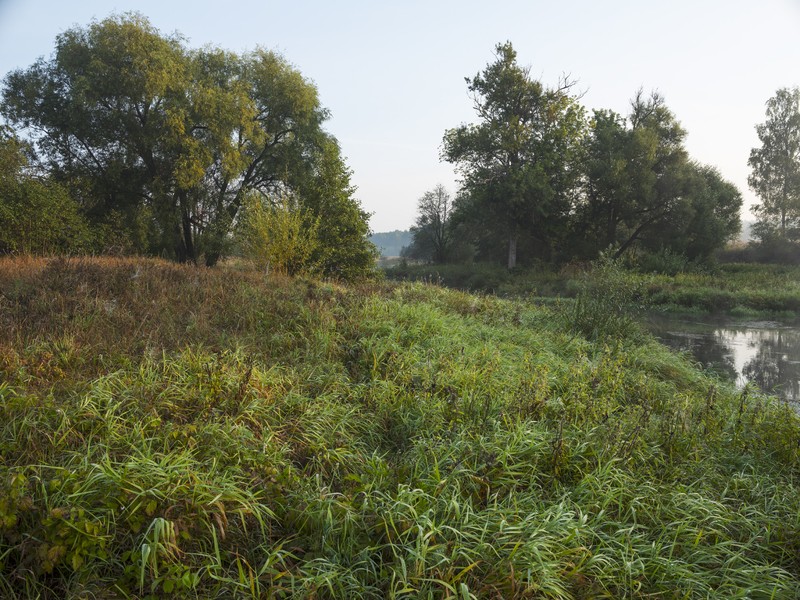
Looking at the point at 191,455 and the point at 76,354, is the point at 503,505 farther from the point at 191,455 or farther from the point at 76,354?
the point at 76,354

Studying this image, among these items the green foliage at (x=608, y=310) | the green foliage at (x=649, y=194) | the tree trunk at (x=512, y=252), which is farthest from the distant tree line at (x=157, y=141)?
the green foliage at (x=649, y=194)

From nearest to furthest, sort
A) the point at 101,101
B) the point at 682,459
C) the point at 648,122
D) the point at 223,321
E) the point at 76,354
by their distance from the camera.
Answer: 1. the point at 682,459
2. the point at 76,354
3. the point at 223,321
4. the point at 101,101
5. the point at 648,122

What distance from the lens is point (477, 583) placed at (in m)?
2.70

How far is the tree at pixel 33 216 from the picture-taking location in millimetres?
15352

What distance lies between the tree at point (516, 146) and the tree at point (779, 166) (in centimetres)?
1610

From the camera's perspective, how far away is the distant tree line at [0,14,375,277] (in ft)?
64.1

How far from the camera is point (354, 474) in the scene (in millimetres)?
3676

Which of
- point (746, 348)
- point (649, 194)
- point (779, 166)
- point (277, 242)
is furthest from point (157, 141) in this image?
point (779, 166)

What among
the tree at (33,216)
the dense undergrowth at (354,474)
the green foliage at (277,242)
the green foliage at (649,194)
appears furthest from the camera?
the green foliage at (649,194)

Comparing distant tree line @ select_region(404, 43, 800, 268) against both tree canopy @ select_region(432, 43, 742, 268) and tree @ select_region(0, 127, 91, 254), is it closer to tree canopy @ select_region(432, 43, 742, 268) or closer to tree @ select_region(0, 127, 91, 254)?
tree canopy @ select_region(432, 43, 742, 268)

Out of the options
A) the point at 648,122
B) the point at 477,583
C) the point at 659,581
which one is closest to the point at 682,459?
the point at 659,581

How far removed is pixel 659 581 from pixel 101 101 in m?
26.4

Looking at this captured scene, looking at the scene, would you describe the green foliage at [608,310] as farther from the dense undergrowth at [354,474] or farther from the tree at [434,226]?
the tree at [434,226]

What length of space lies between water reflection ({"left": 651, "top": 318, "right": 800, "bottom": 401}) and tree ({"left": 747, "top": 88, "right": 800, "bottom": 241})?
2549cm
